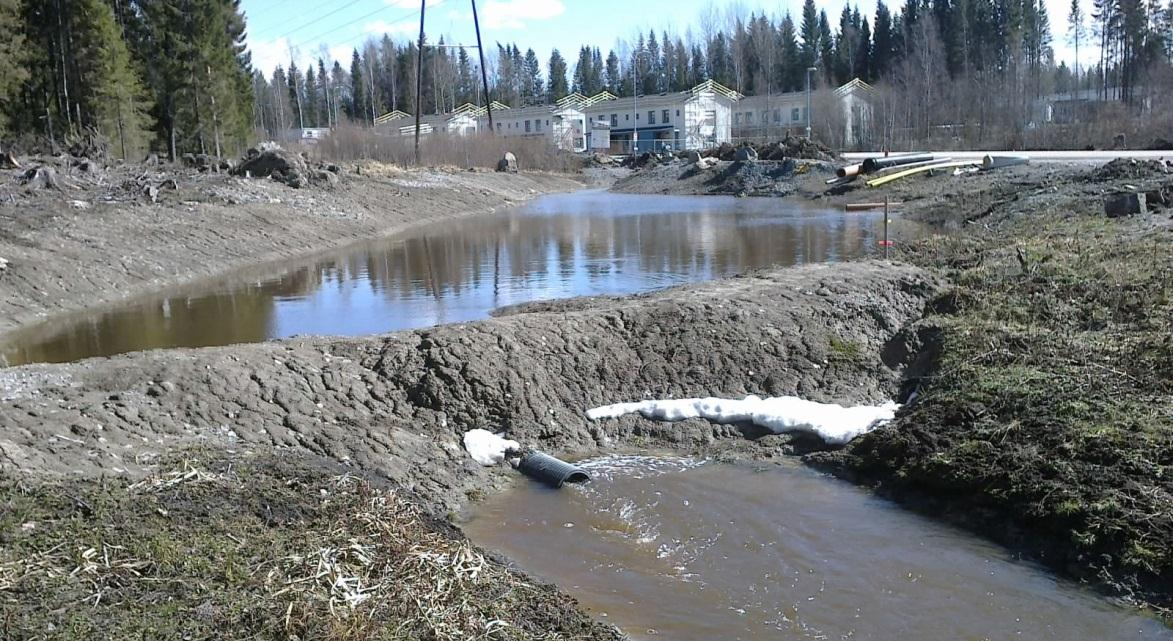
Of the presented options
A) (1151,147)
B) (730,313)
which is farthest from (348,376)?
(1151,147)

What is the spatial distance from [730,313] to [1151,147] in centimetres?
4169

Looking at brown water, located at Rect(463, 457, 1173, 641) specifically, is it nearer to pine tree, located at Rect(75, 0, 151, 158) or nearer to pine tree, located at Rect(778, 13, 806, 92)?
pine tree, located at Rect(75, 0, 151, 158)

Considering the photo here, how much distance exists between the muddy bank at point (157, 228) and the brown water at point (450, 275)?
87cm

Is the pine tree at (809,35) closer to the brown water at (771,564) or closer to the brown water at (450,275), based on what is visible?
the brown water at (450,275)

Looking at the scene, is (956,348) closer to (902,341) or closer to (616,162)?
(902,341)

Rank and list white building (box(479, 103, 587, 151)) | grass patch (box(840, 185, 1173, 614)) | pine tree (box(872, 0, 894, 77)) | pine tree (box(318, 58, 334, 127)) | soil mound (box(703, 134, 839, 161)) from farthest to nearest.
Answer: pine tree (box(318, 58, 334, 127)) < pine tree (box(872, 0, 894, 77)) < white building (box(479, 103, 587, 151)) < soil mound (box(703, 134, 839, 161)) < grass patch (box(840, 185, 1173, 614))

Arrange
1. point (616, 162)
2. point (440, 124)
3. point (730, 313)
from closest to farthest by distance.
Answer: point (730, 313) < point (616, 162) < point (440, 124)

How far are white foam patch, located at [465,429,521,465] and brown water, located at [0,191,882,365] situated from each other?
5234 mm

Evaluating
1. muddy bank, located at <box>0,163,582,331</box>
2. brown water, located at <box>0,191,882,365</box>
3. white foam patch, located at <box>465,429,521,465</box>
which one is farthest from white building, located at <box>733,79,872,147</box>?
white foam patch, located at <box>465,429,521,465</box>

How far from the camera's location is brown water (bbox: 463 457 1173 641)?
20.1ft

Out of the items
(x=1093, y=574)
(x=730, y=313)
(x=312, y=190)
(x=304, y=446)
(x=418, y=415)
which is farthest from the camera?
(x=312, y=190)

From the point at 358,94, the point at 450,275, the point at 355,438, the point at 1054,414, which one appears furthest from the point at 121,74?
the point at 358,94

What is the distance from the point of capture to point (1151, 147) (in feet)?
143

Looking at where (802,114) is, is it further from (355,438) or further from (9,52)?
(355,438)
